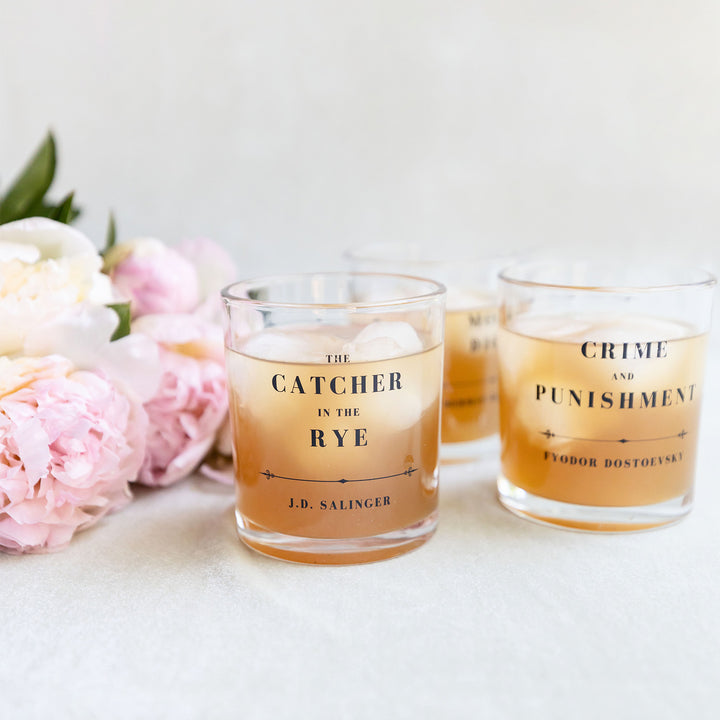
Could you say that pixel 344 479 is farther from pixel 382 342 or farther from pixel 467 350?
pixel 467 350

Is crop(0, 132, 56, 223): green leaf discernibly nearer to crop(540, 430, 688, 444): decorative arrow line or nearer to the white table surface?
Result: the white table surface

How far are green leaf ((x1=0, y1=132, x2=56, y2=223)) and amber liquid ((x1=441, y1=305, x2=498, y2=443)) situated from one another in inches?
14.5

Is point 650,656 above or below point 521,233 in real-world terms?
below

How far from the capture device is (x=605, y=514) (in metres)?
0.65

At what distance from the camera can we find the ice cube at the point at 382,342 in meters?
0.58

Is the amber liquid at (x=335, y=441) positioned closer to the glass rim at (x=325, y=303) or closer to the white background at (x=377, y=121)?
the glass rim at (x=325, y=303)

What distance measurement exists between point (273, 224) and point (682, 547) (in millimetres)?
638

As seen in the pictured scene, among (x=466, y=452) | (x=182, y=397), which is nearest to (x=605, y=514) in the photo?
(x=466, y=452)

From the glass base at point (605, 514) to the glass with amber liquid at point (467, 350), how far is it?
14 centimetres

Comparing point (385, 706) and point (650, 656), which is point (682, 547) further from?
point (385, 706)

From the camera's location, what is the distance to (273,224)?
1.09 m

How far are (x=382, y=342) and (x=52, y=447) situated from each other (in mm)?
238

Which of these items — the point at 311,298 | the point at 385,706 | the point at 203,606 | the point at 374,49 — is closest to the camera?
the point at 385,706

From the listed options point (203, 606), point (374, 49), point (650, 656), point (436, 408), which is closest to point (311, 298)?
point (436, 408)
